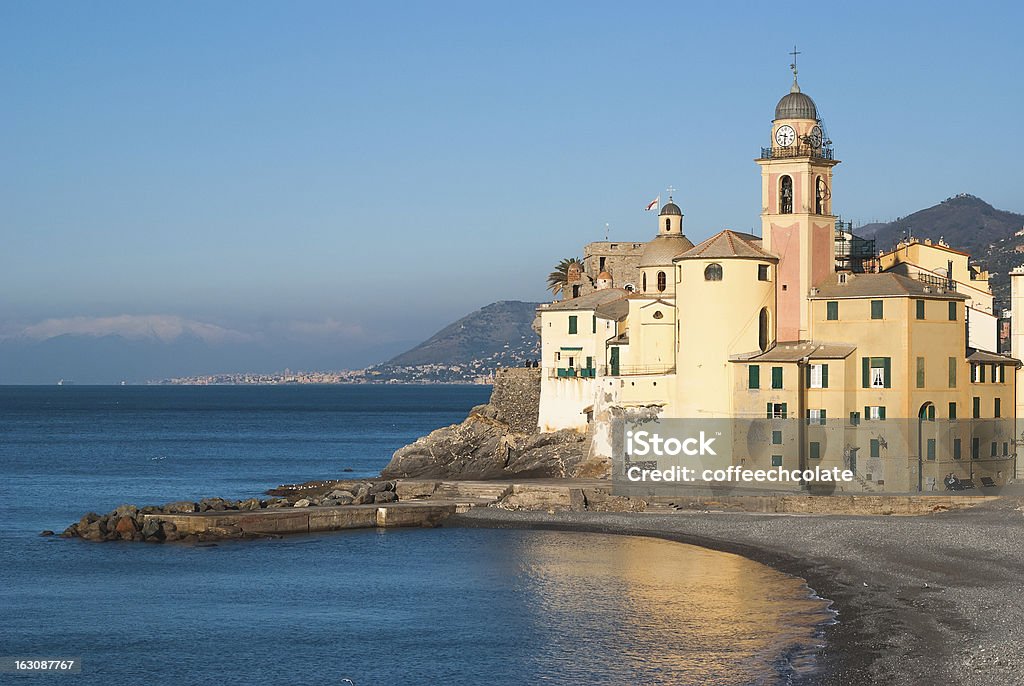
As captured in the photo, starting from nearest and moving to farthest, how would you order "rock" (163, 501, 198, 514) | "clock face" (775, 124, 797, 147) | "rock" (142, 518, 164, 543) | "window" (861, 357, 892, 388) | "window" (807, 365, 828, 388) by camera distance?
"window" (861, 357, 892, 388)
"rock" (142, 518, 164, 543)
"window" (807, 365, 828, 388)
"rock" (163, 501, 198, 514)
"clock face" (775, 124, 797, 147)

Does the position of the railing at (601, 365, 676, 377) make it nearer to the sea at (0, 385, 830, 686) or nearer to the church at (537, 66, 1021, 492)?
the church at (537, 66, 1021, 492)

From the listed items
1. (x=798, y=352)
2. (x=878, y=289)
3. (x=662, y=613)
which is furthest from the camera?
(x=798, y=352)

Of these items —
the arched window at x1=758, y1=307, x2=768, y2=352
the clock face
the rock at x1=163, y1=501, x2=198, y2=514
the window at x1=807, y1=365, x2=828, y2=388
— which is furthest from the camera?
the clock face

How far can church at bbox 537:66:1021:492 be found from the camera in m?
65.1

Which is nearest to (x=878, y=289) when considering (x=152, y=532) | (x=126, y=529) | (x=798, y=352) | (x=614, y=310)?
(x=798, y=352)

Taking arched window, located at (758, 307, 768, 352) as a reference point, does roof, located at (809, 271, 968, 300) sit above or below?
above

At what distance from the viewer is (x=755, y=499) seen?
6525cm

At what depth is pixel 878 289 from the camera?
65.6m

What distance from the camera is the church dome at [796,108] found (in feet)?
230

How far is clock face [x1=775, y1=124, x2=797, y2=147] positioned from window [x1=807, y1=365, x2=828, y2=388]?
11.8 meters

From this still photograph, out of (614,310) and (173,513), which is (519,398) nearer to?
(614,310)

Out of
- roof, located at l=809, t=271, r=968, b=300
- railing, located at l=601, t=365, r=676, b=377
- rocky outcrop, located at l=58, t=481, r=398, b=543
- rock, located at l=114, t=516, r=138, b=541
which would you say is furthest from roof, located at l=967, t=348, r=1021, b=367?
rock, located at l=114, t=516, r=138, b=541

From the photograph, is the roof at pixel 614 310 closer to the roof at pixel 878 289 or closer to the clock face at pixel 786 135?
the clock face at pixel 786 135

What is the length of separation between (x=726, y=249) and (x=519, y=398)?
81.2ft
